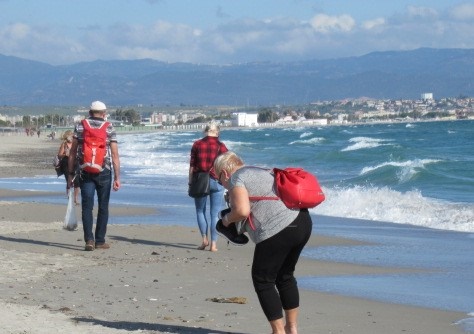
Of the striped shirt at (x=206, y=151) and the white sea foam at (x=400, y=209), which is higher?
the striped shirt at (x=206, y=151)

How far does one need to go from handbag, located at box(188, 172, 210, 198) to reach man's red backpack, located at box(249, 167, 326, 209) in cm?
490

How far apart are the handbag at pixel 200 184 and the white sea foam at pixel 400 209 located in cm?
483

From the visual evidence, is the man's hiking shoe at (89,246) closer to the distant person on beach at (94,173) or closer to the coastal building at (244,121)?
the distant person on beach at (94,173)

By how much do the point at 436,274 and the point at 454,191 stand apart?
14.0 m

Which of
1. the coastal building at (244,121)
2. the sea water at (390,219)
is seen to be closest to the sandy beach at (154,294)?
the sea water at (390,219)

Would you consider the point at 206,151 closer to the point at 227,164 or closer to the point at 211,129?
the point at 211,129

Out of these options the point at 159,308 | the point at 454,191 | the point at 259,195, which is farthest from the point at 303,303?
the point at 454,191

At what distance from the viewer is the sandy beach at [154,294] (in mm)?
6984

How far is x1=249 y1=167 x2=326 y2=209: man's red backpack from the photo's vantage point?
240 inches

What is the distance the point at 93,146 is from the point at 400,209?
8040mm

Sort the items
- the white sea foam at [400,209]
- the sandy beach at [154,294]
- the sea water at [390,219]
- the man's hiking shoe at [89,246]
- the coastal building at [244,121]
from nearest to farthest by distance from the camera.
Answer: the sandy beach at [154,294], the sea water at [390,219], the man's hiking shoe at [89,246], the white sea foam at [400,209], the coastal building at [244,121]

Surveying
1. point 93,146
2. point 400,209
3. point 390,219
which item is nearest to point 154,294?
point 93,146

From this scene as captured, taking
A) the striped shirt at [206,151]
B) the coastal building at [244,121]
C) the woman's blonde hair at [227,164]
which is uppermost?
the woman's blonde hair at [227,164]

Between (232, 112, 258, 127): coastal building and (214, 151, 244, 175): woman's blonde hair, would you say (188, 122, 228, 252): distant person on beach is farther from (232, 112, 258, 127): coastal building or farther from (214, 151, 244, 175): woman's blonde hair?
(232, 112, 258, 127): coastal building
